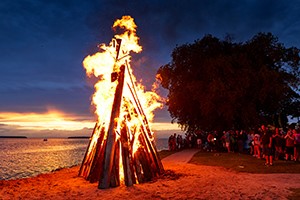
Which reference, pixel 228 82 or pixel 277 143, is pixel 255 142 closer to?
pixel 277 143

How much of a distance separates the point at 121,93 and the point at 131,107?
1.22 m

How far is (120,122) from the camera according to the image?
1141cm

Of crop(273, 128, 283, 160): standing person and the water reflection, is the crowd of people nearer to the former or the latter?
crop(273, 128, 283, 160): standing person

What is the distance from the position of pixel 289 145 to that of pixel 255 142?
253 centimetres

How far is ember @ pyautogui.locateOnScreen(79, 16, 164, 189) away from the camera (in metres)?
10.7

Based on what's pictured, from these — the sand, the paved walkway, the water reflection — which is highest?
the paved walkway

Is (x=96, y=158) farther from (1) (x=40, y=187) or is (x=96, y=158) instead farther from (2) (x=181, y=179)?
(2) (x=181, y=179)

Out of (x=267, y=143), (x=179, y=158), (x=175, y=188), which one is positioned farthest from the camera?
(x=179, y=158)

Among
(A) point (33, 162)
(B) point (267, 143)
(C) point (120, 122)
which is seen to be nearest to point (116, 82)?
(C) point (120, 122)

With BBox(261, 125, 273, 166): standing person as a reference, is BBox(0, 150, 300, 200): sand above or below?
below

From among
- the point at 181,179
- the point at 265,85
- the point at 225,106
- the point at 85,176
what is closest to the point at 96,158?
the point at 85,176

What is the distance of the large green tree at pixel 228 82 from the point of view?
1019 inches

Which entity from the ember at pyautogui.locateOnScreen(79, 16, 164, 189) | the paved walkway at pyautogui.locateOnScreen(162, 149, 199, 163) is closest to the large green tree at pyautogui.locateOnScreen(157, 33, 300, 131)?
the paved walkway at pyautogui.locateOnScreen(162, 149, 199, 163)

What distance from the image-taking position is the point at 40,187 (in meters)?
11.1
